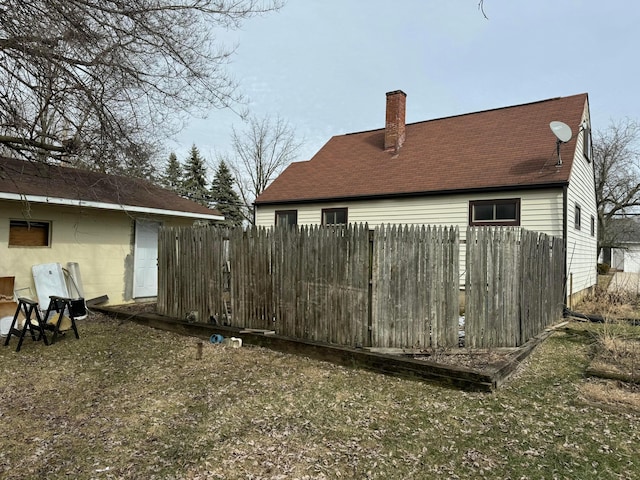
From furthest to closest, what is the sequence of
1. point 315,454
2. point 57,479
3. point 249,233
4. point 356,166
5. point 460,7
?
point 356,166, point 249,233, point 460,7, point 315,454, point 57,479

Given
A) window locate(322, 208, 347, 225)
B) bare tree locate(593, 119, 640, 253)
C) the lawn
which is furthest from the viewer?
bare tree locate(593, 119, 640, 253)

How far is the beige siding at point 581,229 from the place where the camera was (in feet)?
34.1

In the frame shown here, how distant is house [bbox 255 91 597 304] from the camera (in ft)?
33.6

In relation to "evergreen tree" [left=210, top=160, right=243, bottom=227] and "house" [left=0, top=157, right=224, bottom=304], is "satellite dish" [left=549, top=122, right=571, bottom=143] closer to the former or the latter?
"house" [left=0, top=157, right=224, bottom=304]

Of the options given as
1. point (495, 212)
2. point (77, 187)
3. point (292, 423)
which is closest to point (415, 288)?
point (292, 423)

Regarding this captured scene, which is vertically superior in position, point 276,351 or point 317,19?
point 317,19

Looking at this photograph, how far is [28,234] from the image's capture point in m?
9.09

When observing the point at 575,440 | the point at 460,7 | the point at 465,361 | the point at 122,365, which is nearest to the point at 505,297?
the point at 465,361

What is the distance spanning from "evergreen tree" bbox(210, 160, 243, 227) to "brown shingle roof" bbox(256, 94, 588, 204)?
52.0 ft

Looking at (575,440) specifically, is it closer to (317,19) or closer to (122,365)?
(122,365)

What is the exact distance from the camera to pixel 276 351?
6.61 metres

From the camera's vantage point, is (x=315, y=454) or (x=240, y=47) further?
(x=240, y=47)

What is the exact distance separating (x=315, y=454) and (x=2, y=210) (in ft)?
28.1

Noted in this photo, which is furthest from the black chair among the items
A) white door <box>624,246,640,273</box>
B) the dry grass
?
white door <box>624,246,640,273</box>
